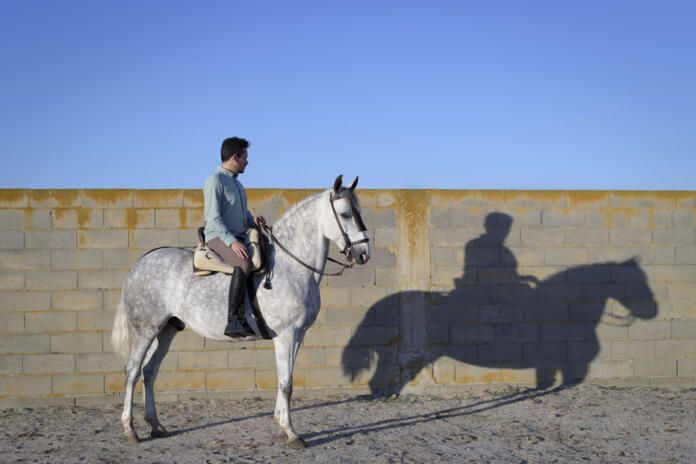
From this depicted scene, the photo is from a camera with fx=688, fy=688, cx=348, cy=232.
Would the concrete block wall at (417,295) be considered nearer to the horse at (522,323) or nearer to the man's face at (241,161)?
the horse at (522,323)

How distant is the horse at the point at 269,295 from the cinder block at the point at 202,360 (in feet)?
4.12

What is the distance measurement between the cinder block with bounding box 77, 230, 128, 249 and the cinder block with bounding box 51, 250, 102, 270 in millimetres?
82

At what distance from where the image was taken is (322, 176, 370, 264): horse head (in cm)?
507

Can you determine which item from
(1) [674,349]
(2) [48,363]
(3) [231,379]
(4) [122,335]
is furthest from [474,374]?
(2) [48,363]

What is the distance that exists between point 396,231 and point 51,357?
12.4 ft

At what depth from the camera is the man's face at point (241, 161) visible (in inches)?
212

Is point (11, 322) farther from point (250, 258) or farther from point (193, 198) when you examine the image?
point (250, 258)

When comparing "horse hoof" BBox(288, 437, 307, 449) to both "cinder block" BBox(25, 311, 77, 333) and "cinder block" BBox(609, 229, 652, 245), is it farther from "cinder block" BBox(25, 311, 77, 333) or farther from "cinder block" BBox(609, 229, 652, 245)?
"cinder block" BBox(609, 229, 652, 245)

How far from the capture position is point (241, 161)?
5.40 m

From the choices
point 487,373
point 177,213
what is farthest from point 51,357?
point 487,373

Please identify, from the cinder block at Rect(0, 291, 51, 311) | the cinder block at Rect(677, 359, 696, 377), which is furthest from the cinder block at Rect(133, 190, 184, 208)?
the cinder block at Rect(677, 359, 696, 377)

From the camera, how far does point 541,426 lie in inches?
233

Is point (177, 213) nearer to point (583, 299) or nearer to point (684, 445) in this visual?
point (583, 299)

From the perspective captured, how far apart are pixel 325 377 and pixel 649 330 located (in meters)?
3.70
